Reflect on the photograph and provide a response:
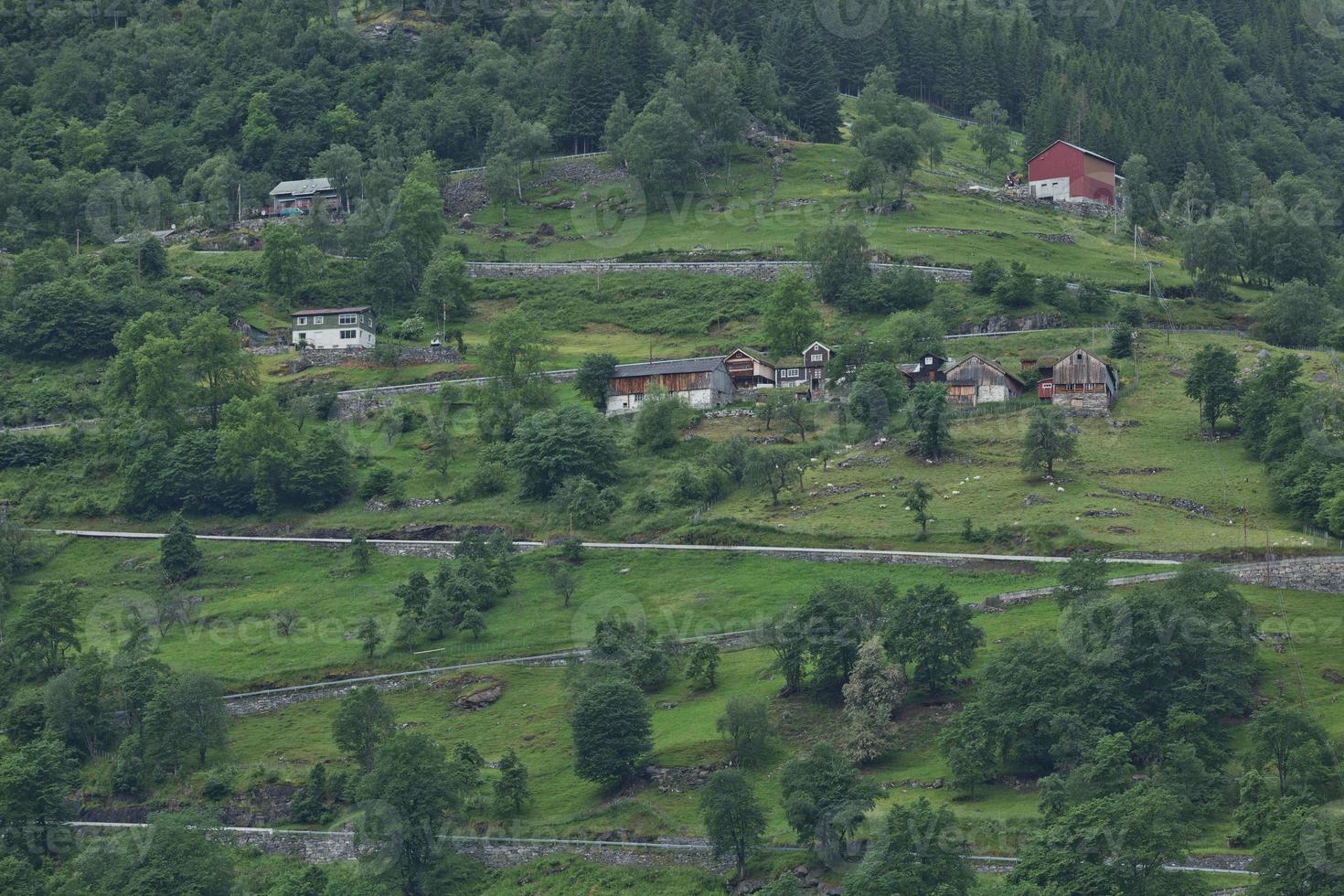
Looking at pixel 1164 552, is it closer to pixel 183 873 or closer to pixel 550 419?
pixel 550 419

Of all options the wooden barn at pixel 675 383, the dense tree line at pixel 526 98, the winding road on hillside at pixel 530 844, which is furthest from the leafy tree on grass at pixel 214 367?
the winding road on hillside at pixel 530 844

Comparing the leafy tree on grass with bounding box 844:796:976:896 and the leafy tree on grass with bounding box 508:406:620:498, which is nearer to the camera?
the leafy tree on grass with bounding box 844:796:976:896

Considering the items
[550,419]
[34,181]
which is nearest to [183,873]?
[550,419]

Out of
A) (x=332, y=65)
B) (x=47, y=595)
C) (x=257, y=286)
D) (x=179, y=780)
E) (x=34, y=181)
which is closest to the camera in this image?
(x=179, y=780)

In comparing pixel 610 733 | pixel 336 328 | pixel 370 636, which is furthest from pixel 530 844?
pixel 336 328

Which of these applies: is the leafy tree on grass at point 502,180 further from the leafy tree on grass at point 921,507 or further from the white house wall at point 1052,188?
the leafy tree on grass at point 921,507

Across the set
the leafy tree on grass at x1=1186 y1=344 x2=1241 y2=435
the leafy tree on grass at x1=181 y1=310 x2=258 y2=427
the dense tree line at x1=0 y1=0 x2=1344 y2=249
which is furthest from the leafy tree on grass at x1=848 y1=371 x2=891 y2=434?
the dense tree line at x1=0 y1=0 x2=1344 y2=249

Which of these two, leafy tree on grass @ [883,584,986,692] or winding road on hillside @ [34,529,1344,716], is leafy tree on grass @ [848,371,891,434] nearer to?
winding road on hillside @ [34,529,1344,716]
